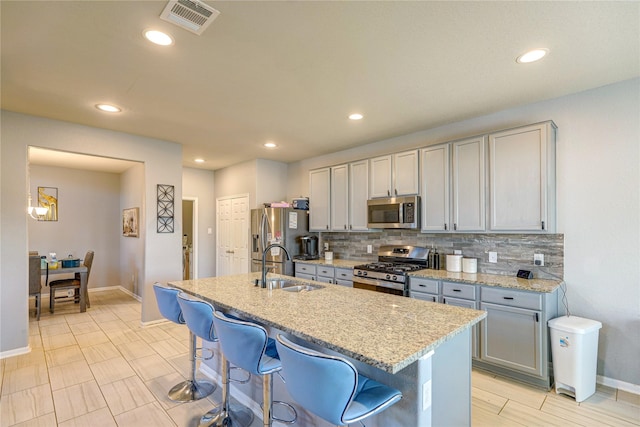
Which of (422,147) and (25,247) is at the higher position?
(422,147)

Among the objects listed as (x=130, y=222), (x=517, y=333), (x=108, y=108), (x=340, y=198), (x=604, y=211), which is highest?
(x=108, y=108)

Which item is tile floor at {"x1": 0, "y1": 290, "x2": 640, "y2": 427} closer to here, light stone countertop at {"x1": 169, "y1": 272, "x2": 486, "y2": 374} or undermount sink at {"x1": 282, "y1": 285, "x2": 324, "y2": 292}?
light stone countertop at {"x1": 169, "y1": 272, "x2": 486, "y2": 374}

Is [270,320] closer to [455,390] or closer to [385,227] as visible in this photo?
[455,390]

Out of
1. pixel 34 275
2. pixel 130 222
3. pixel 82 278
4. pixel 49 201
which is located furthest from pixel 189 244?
pixel 34 275

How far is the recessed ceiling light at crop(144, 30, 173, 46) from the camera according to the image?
2010 mm

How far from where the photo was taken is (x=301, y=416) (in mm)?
1910

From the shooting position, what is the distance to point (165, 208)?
14.8ft

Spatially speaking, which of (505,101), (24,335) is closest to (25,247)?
(24,335)

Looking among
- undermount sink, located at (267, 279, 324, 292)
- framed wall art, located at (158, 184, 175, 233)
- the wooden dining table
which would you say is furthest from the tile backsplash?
the wooden dining table

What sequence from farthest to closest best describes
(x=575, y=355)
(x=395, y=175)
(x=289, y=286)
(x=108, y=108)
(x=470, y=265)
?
(x=395, y=175)
(x=470, y=265)
(x=108, y=108)
(x=289, y=286)
(x=575, y=355)

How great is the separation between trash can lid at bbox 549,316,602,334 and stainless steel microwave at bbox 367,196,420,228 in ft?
5.19

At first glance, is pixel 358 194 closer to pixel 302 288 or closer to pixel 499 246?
pixel 499 246

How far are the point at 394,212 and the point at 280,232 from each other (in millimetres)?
1943

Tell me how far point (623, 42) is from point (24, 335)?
235 inches
